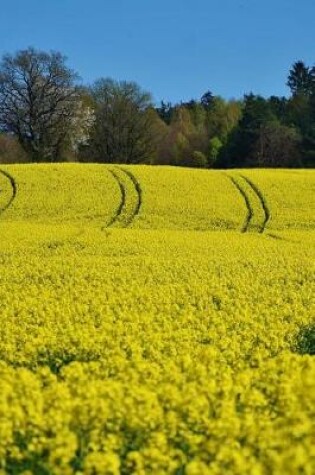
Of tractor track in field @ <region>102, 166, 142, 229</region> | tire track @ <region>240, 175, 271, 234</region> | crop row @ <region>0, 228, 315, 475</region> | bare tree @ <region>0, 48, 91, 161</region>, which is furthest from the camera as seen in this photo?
bare tree @ <region>0, 48, 91, 161</region>

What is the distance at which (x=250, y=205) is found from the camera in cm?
2836

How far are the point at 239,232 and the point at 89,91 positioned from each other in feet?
164

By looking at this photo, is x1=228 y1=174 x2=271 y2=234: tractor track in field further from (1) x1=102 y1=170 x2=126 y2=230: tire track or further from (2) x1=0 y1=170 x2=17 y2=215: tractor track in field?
(2) x1=0 y1=170 x2=17 y2=215: tractor track in field

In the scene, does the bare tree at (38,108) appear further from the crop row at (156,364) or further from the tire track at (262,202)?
the crop row at (156,364)

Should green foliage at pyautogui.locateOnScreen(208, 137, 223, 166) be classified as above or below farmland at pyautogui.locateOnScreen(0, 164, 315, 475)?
above


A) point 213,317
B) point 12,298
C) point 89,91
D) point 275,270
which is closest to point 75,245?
point 275,270

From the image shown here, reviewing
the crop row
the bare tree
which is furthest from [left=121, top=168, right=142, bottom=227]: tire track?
the bare tree

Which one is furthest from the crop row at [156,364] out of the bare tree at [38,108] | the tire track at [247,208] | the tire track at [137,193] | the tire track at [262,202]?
the bare tree at [38,108]

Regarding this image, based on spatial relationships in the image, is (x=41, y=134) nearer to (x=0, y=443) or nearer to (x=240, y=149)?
(x=240, y=149)

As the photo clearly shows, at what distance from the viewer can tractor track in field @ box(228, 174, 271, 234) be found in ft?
85.5

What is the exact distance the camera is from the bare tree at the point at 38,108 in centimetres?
5691

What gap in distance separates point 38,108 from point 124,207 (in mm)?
32145

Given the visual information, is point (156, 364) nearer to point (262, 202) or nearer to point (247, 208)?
point (247, 208)

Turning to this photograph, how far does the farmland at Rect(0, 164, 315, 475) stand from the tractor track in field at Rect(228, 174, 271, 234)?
0.85m
